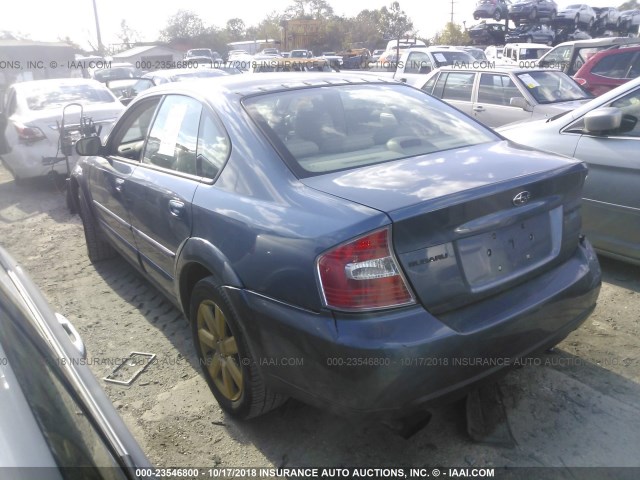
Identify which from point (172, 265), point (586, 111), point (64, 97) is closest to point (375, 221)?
point (172, 265)

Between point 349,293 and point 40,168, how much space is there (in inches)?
284

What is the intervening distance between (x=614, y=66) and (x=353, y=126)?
29.8 ft

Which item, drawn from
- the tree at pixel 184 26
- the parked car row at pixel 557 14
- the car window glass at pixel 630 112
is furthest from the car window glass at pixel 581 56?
the tree at pixel 184 26

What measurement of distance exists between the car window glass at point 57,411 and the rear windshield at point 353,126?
1.35 meters

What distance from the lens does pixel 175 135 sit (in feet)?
10.9

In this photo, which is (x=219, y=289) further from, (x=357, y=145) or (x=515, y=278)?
(x=515, y=278)

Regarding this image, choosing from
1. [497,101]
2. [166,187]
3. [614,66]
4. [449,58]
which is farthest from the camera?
[449,58]

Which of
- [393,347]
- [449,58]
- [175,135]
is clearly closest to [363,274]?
[393,347]

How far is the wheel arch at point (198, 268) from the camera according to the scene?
97.8 inches

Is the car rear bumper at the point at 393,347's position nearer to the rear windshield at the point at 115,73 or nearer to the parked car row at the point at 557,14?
the rear windshield at the point at 115,73

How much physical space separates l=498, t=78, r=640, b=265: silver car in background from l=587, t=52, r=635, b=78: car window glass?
22.2ft

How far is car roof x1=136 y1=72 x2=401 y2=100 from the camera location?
9.97ft

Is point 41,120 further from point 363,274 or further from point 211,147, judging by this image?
point 363,274

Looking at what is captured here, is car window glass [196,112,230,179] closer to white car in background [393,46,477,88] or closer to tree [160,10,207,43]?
white car in background [393,46,477,88]
